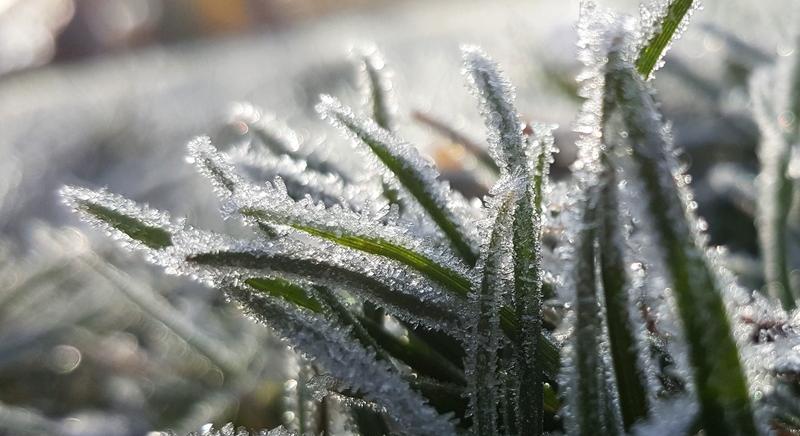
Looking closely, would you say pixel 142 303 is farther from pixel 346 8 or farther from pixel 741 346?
pixel 346 8

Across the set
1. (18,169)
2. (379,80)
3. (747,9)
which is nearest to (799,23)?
(379,80)

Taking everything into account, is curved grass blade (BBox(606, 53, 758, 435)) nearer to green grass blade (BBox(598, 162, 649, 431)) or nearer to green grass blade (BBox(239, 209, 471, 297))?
green grass blade (BBox(598, 162, 649, 431))

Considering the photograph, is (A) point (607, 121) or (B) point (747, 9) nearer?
(A) point (607, 121)

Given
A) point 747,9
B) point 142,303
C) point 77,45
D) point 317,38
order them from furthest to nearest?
point 77,45, point 317,38, point 747,9, point 142,303

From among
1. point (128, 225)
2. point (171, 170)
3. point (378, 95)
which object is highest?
point (171, 170)

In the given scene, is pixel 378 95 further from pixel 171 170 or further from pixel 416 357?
pixel 171 170

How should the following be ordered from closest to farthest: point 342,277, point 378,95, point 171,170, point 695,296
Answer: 1. point 695,296
2. point 342,277
3. point 378,95
4. point 171,170

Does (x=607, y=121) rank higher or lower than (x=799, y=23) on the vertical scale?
lower

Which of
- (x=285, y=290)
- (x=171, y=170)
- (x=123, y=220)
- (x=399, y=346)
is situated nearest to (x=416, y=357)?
(x=399, y=346)
